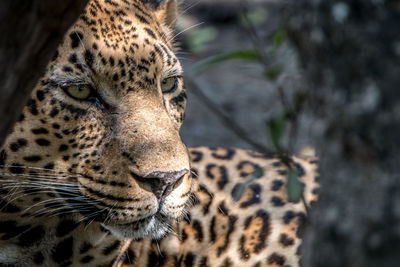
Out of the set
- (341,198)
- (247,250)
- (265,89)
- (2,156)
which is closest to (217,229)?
(247,250)

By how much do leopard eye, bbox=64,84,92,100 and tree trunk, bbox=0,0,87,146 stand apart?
1.39 m

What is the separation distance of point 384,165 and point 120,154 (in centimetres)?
209

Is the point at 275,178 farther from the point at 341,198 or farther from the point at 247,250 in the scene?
the point at 341,198

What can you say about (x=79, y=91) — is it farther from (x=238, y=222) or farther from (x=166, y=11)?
(x=238, y=222)

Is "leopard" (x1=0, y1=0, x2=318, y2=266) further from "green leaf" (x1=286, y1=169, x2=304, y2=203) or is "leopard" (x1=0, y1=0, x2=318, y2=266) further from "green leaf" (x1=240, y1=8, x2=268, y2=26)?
"green leaf" (x1=240, y1=8, x2=268, y2=26)

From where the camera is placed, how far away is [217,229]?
17.2ft

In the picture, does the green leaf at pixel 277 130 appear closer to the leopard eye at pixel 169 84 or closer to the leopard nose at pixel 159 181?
the leopard nose at pixel 159 181

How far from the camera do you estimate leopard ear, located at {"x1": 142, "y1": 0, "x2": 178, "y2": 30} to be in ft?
15.1

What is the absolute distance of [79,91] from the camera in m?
3.71

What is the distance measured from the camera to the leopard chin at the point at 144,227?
3.62m

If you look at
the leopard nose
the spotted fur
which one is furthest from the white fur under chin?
the spotted fur

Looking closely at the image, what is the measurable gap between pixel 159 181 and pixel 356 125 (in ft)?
6.03

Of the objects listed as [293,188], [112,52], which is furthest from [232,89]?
[293,188]

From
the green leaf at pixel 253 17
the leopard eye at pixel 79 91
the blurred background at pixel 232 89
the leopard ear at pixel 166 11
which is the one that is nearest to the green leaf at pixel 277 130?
the green leaf at pixel 253 17
